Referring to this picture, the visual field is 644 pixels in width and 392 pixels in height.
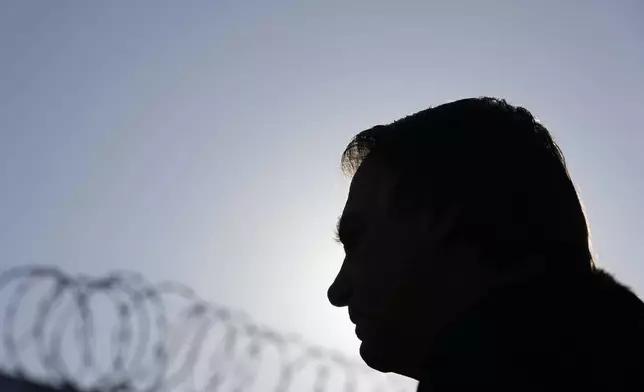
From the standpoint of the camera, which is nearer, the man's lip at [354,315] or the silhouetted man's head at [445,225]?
the silhouetted man's head at [445,225]

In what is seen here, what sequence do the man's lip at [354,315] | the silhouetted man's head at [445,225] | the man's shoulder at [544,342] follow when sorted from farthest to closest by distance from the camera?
1. the man's lip at [354,315]
2. the silhouetted man's head at [445,225]
3. the man's shoulder at [544,342]

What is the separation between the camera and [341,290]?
1.74m

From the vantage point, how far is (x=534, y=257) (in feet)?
4.99

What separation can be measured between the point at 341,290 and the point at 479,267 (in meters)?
0.34

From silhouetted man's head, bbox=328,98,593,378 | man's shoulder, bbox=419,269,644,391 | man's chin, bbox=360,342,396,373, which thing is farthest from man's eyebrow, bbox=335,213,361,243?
man's shoulder, bbox=419,269,644,391

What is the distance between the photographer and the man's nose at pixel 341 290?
1.72 m

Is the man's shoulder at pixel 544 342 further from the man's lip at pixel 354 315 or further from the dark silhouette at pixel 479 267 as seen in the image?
the man's lip at pixel 354 315

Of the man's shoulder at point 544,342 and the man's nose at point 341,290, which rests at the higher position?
the man's nose at point 341,290

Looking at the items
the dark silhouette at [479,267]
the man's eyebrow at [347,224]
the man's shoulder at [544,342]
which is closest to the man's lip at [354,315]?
the dark silhouette at [479,267]

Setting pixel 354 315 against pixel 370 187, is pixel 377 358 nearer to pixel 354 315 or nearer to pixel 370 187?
pixel 354 315

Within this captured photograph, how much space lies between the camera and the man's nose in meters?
1.72

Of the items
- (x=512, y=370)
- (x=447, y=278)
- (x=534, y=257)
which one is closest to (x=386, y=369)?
(x=447, y=278)

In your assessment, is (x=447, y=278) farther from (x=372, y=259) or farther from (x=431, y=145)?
(x=431, y=145)

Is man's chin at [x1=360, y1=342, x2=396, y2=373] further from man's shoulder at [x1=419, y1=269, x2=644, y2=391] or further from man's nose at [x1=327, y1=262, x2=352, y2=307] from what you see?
man's shoulder at [x1=419, y1=269, x2=644, y2=391]
